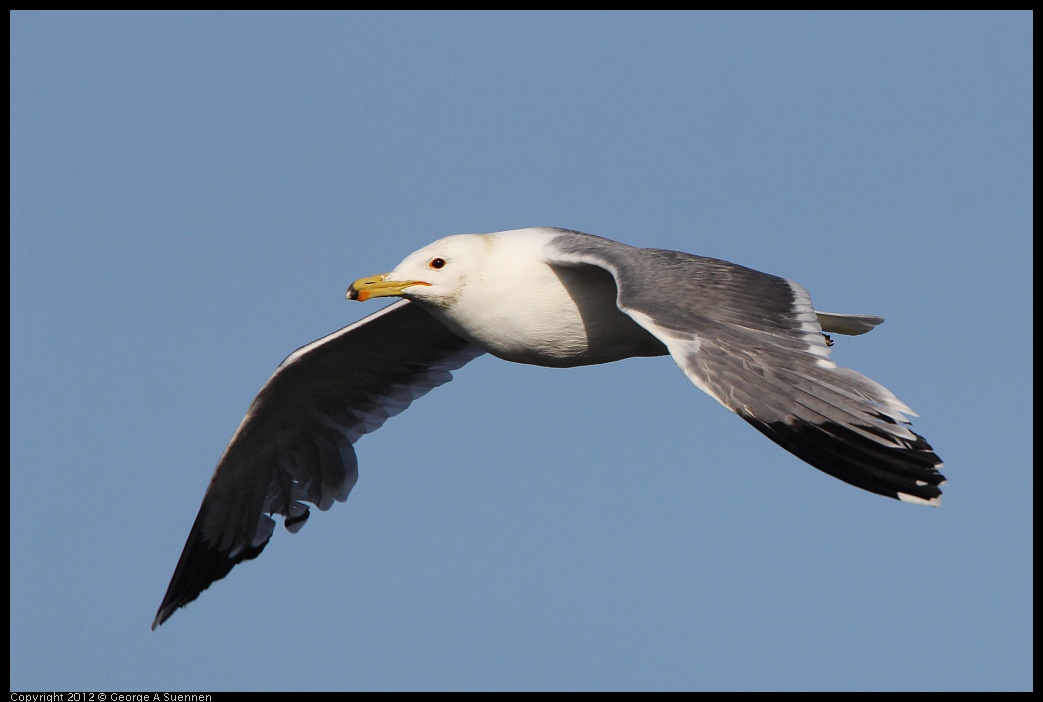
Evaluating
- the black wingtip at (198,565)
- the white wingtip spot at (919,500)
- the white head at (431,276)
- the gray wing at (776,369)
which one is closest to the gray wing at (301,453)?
the black wingtip at (198,565)

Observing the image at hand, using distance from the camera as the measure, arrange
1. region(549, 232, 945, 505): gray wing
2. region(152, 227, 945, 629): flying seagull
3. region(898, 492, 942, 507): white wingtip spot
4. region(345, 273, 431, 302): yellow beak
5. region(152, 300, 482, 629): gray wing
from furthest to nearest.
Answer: region(152, 300, 482, 629): gray wing, region(345, 273, 431, 302): yellow beak, region(152, 227, 945, 629): flying seagull, region(549, 232, 945, 505): gray wing, region(898, 492, 942, 507): white wingtip spot

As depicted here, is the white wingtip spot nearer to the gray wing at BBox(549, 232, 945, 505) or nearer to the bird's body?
the gray wing at BBox(549, 232, 945, 505)

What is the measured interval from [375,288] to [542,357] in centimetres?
113

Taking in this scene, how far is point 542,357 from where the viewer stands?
28.1 ft

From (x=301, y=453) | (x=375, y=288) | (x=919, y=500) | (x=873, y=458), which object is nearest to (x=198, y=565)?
(x=301, y=453)

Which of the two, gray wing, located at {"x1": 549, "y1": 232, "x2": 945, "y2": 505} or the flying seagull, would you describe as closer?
gray wing, located at {"x1": 549, "y1": 232, "x2": 945, "y2": 505}

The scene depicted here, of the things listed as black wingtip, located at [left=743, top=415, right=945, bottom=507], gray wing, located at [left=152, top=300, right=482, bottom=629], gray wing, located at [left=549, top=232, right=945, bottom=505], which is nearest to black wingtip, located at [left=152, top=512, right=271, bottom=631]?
gray wing, located at [left=152, top=300, right=482, bottom=629]

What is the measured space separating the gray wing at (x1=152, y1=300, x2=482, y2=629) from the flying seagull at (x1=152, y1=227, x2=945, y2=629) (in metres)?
0.01

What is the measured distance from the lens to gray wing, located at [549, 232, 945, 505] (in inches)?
243

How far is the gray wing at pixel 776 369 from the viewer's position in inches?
243

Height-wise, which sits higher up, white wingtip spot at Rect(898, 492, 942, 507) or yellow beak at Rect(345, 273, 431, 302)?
yellow beak at Rect(345, 273, 431, 302)

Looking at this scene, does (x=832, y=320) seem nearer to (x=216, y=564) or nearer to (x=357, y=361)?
(x=357, y=361)

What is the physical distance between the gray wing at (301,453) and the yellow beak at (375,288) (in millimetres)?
1825

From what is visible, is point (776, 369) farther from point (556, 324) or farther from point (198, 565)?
point (198, 565)
